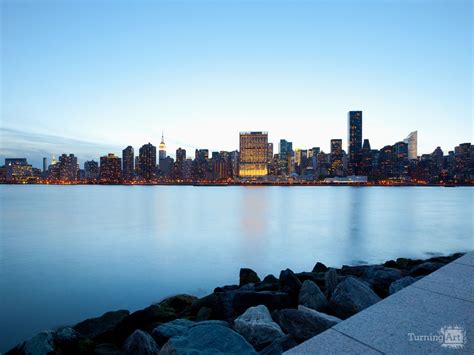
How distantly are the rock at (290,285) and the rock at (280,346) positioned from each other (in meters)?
2.78

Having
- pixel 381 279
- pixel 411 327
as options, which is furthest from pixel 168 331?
pixel 381 279

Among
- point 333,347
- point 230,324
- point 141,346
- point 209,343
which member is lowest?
point 230,324

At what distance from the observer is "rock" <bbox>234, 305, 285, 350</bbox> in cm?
545

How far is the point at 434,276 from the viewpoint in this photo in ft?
18.3

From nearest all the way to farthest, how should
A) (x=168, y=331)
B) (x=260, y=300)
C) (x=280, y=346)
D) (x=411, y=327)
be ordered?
(x=411, y=327) → (x=280, y=346) → (x=168, y=331) → (x=260, y=300)

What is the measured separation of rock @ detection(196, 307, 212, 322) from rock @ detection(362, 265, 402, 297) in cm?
434

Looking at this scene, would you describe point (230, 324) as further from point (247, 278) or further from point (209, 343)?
point (247, 278)

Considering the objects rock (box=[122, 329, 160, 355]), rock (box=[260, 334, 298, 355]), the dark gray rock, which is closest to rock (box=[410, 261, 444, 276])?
the dark gray rock

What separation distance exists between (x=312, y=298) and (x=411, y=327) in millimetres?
3284

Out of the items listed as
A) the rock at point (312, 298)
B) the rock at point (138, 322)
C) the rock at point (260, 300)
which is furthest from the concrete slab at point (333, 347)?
the rock at point (138, 322)

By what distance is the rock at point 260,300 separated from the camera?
744 centimetres
